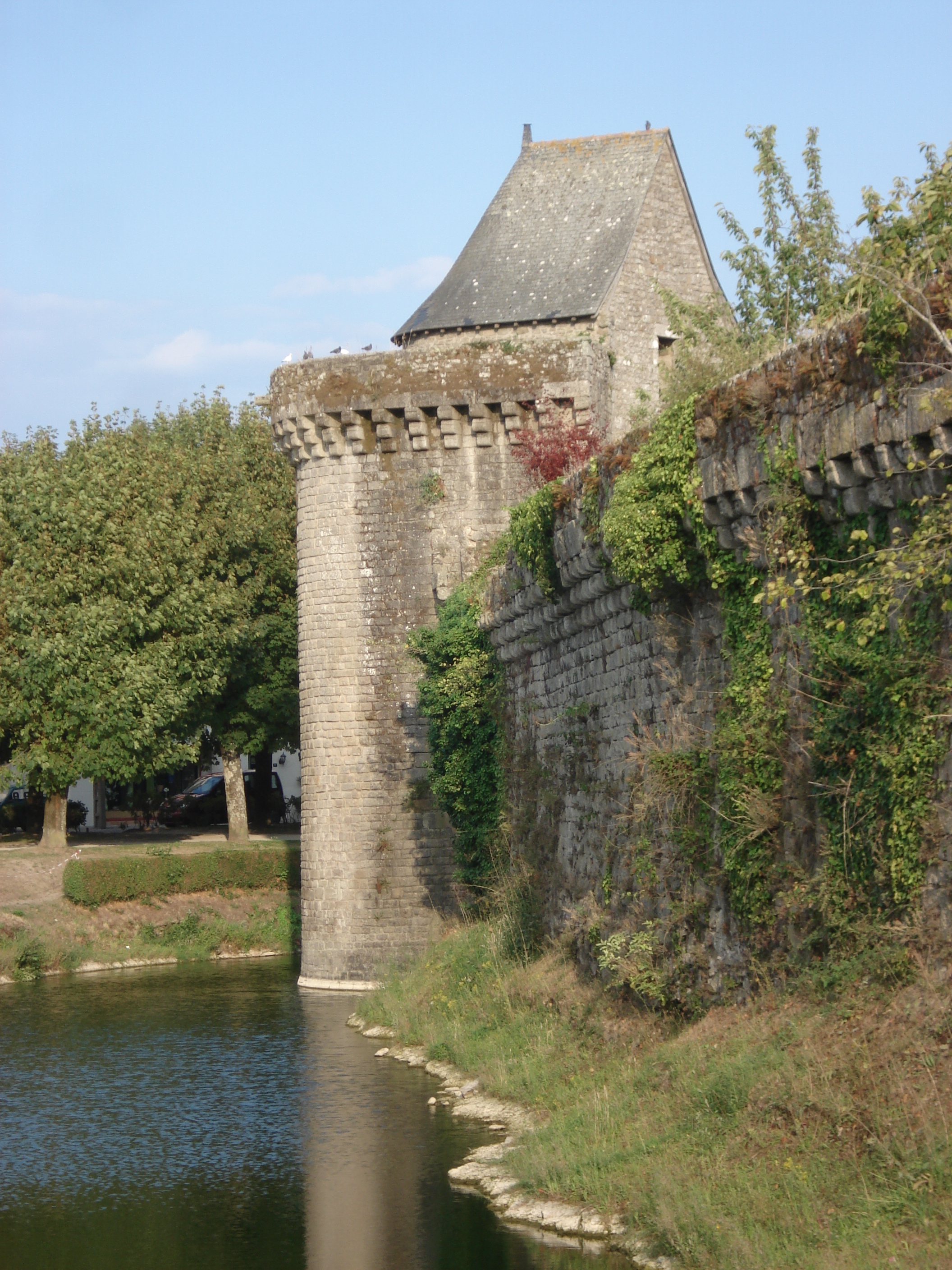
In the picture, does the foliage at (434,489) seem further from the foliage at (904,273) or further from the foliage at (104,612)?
the foliage at (904,273)

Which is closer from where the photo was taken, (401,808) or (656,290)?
(401,808)

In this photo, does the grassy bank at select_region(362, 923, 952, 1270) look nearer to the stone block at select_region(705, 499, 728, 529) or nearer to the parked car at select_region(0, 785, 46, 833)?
the stone block at select_region(705, 499, 728, 529)

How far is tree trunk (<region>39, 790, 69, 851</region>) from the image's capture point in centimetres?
2820

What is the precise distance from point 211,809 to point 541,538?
25611mm

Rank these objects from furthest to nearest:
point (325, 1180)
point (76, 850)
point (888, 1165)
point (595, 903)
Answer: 1. point (76, 850)
2. point (595, 903)
3. point (325, 1180)
4. point (888, 1165)

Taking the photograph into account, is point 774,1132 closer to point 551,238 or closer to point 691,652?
point 691,652

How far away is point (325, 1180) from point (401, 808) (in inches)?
365

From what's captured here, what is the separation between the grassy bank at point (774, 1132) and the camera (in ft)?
22.9

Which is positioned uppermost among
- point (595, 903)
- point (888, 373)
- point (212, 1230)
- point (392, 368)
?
point (392, 368)

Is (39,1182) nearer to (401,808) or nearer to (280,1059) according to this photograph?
(280,1059)

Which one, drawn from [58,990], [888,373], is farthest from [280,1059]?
[888,373]

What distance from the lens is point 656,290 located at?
80.2 feet

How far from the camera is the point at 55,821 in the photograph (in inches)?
1119

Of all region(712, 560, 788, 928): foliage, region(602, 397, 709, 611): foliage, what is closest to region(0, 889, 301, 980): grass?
region(602, 397, 709, 611): foliage
